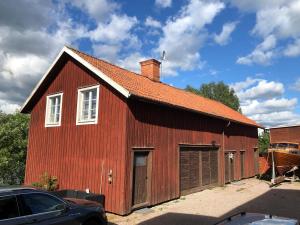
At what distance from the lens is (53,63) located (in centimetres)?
1566

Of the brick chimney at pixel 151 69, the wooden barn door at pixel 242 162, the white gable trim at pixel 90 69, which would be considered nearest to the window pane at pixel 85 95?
the white gable trim at pixel 90 69

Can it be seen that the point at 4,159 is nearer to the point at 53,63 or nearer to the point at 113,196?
the point at 53,63

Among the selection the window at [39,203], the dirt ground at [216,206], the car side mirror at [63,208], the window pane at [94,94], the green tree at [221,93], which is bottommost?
the dirt ground at [216,206]

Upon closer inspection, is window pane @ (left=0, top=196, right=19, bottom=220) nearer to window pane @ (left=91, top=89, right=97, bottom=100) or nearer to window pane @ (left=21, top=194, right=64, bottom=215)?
window pane @ (left=21, top=194, right=64, bottom=215)

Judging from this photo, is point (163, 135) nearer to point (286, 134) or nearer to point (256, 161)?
point (256, 161)

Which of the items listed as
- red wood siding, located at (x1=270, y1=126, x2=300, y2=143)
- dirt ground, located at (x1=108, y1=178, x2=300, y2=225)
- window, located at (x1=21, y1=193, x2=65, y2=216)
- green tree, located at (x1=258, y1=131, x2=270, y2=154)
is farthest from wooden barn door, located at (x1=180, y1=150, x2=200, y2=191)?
green tree, located at (x1=258, y1=131, x2=270, y2=154)

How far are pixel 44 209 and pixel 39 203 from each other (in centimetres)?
16

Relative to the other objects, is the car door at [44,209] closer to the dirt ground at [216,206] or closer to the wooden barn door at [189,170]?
the dirt ground at [216,206]

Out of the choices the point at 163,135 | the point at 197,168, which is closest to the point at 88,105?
the point at 163,135

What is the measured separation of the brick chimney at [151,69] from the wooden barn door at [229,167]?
687 cm

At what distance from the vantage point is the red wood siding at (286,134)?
29.8m

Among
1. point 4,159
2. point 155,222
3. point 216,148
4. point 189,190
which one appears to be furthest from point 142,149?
point 4,159

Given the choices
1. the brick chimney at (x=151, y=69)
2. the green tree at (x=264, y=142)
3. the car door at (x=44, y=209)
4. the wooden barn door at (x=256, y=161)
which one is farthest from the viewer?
the green tree at (x=264, y=142)

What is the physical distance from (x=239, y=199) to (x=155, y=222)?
6.05 metres
